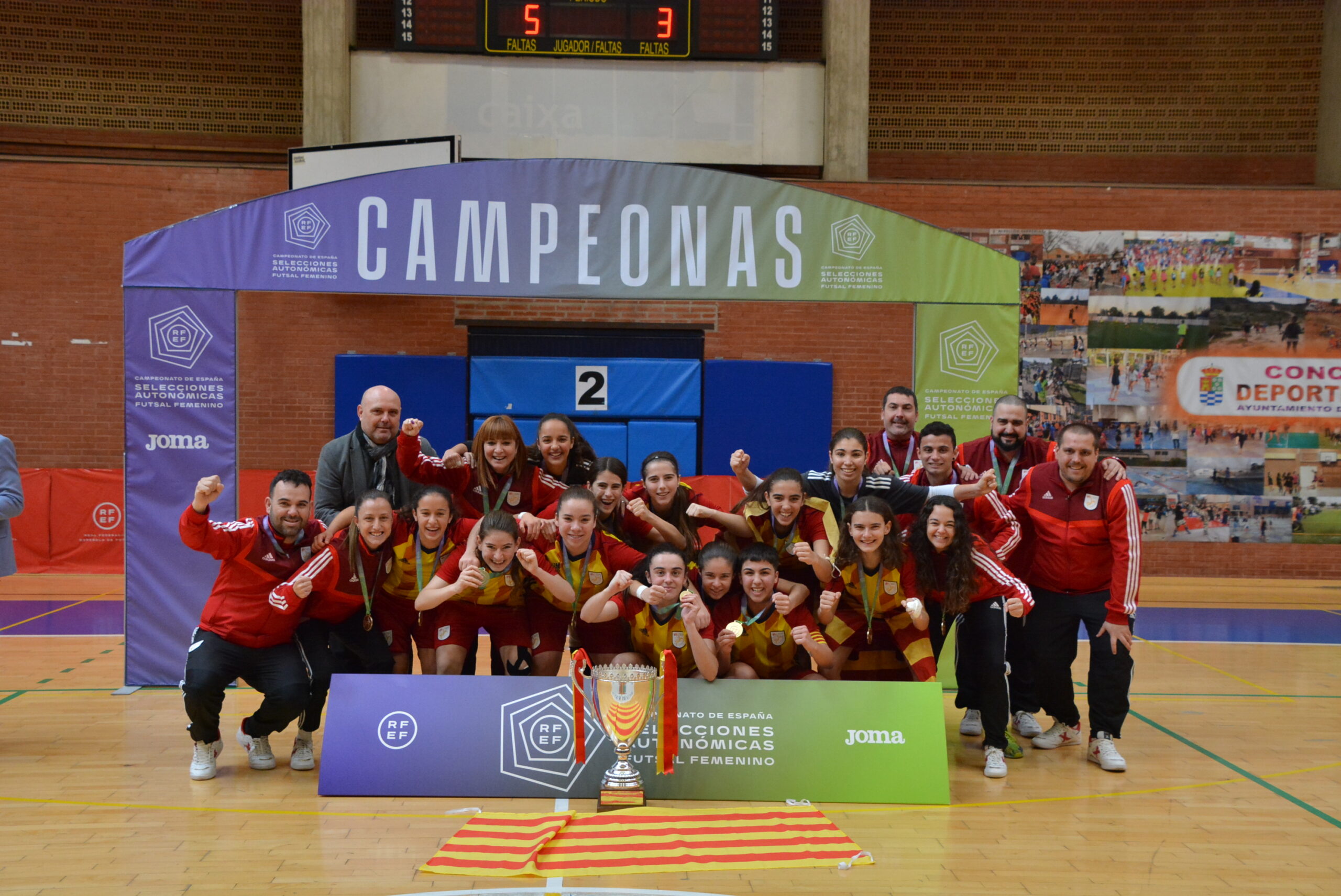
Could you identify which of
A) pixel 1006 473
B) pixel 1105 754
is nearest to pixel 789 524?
pixel 1006 473

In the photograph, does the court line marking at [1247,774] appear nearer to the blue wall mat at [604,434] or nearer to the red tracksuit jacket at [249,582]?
the red tracksuit jacket at [249,582]

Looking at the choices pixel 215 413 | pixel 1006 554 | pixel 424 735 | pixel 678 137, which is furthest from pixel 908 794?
pixel 678 137

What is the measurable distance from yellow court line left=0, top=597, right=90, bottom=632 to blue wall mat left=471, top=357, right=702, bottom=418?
4.57m

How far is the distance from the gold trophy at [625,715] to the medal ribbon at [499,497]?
141 centimetres

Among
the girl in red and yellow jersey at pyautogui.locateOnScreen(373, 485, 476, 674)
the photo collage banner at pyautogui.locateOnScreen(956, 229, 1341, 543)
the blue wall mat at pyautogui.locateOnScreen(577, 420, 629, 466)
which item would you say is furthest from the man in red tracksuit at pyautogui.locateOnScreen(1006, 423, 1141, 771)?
the photo collage banner at pyautogui.locateOnScreen(956, 229, 1341, 543)

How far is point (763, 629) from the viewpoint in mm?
5320

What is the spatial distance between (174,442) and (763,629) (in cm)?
436

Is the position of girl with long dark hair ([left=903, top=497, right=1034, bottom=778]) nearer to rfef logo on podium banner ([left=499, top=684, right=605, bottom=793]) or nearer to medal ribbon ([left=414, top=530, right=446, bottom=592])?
rfef logo on podium banner ([left=499, top=684, right=605, bottom=793])

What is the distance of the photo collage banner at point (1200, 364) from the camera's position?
42.0 feet

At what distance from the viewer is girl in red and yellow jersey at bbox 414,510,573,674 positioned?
16.8 ft

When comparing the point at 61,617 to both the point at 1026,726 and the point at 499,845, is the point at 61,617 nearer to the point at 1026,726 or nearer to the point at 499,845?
the point at 499,845

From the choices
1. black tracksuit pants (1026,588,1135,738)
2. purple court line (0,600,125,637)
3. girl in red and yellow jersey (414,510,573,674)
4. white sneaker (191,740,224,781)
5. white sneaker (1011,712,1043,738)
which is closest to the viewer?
girl in red and yellow jersey (414,510,573,674)

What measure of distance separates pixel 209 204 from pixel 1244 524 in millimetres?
13623

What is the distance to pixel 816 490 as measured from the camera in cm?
583
